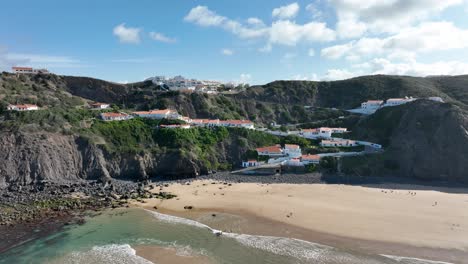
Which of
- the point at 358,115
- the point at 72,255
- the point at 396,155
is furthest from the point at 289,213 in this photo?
the point at 358,115

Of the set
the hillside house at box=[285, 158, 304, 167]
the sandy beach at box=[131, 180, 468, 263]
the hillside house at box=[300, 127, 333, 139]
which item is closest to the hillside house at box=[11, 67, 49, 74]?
the sandy beach at box=[131, 180, 468, 263]

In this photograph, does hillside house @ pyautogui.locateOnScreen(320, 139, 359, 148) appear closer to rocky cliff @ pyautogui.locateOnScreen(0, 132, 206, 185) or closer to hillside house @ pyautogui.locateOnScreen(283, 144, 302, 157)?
hillside house @ pyautogui.locateOnScreen(283, 144, 302, 157)

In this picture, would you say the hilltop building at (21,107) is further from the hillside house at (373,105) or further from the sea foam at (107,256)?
the hillside house at (373,105)

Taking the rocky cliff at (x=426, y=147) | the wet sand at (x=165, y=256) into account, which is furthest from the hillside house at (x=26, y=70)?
the rocky cliff at (x=426, y=147)

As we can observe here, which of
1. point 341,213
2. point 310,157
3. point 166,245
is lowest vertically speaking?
point 166,245

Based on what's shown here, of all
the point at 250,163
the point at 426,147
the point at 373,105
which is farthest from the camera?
the point at 373,105

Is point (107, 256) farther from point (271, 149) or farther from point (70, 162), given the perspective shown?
point (271, 149)

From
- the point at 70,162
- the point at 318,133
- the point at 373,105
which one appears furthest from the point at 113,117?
the point at 373,105

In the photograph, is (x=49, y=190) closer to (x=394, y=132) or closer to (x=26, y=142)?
(x=26, y=142)
